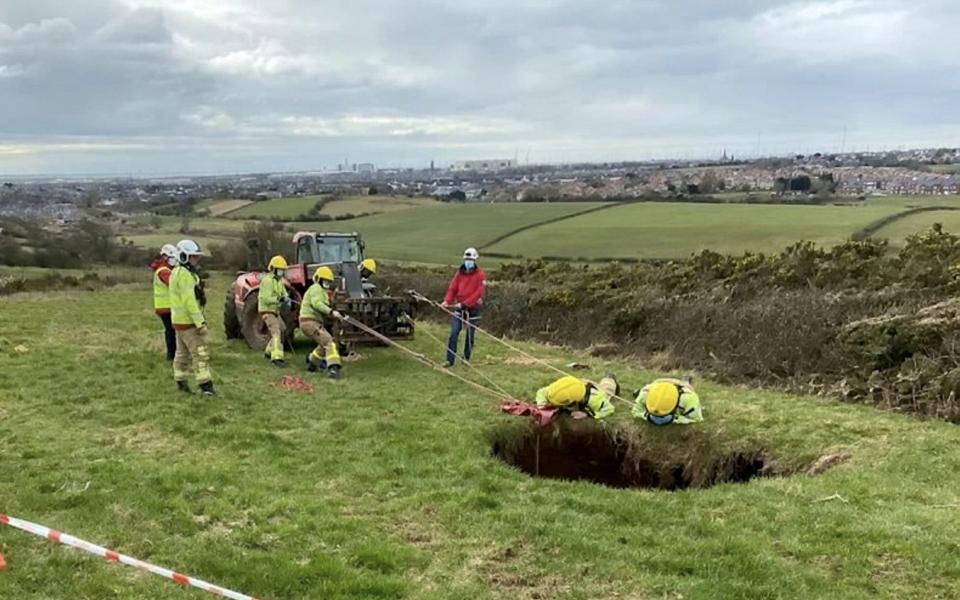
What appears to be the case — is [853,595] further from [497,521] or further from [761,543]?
[497,521]

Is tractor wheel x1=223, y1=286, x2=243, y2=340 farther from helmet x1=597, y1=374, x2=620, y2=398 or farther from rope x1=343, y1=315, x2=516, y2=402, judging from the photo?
helmet x1=597, y1=374, x2=620, y2=398

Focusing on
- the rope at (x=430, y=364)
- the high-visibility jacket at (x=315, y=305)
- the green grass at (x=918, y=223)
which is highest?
the green grass at (x=918, y=223)

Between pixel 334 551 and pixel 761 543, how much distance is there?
3.39 m

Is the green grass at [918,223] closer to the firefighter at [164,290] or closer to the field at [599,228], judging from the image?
the field at [599,228]

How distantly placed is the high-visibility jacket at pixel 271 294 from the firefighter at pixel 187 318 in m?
2.47

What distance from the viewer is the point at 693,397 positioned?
10.4m

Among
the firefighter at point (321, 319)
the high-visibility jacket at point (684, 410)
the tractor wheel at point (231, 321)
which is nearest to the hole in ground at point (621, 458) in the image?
the high-visibility jacket at point (684, 410)

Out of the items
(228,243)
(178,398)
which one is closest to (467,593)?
(178,398)

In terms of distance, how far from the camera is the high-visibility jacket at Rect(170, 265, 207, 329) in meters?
11.1

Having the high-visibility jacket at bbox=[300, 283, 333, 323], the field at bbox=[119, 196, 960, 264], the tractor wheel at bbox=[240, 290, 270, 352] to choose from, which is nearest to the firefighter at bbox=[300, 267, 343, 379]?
the high-visibility jacket at bbox=[300, 283, 333, 323]

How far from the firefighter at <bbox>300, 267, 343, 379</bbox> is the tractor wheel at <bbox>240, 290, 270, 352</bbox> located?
263cm

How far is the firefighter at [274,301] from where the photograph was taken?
14.2 meters

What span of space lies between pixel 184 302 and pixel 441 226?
4555cm

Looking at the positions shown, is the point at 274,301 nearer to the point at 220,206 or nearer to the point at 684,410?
the point at 684,410
